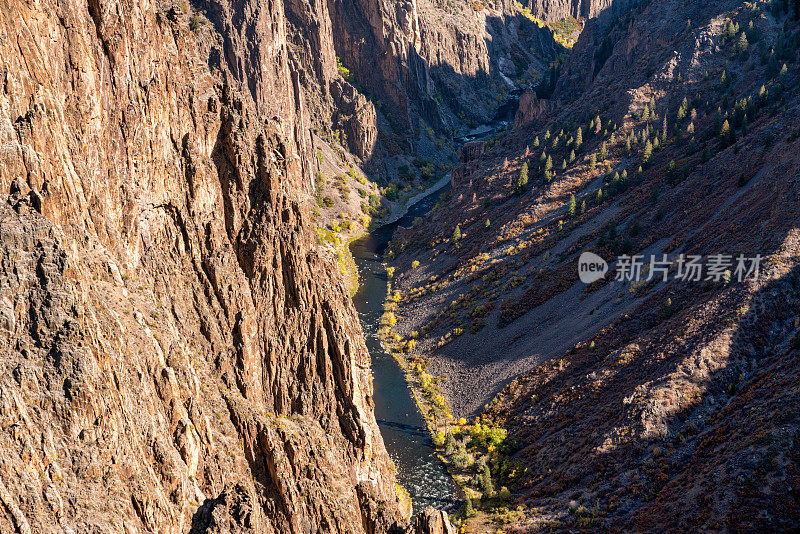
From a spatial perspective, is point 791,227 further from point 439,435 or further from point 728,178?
point 439,435

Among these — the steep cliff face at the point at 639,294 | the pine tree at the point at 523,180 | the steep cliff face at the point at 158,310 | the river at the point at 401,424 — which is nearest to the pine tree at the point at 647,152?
the steep cliff face at the point at 639,294

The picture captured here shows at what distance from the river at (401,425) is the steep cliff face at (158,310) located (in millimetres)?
11533

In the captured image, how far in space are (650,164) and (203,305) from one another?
88201 millimetres

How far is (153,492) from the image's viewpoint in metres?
32.1

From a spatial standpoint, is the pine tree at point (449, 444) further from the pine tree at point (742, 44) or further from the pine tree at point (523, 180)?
the pine tree at point (742, 44)

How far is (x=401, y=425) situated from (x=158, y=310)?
45512mm

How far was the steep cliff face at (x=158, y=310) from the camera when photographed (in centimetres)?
2842

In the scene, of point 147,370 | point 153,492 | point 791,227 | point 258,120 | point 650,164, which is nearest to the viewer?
point 153,492

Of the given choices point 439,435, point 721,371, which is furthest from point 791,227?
point 439,435

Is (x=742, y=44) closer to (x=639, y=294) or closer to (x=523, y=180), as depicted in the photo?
Result: (x=523, y=180)

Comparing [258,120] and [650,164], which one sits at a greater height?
[650,164]

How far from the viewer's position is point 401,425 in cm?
7862

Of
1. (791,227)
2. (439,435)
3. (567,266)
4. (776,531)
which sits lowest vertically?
(439,435)

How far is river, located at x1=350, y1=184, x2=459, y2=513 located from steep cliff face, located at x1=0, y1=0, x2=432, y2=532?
11.5 metres
